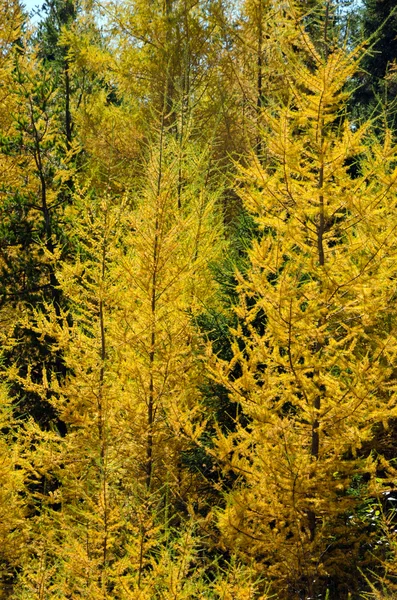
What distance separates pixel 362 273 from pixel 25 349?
719cm

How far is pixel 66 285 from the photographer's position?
7184 millimetres

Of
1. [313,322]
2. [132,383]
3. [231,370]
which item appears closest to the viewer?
[313,322]

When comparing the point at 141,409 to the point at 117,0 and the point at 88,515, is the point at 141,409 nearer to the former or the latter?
the point at 88,515

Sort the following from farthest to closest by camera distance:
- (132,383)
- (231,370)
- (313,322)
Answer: (132,383)
(231,370)
(313,322)

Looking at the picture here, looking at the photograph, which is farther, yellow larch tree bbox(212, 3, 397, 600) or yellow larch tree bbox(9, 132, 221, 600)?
yellow larch tree bbox(9, 132, 221, 600)

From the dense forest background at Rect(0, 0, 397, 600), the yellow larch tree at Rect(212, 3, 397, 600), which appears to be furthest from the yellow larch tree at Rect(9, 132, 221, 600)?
the yellow larch tree at Rect(212, 3, 397, 600)

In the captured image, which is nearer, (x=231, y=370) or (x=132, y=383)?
(x=231, y=370)

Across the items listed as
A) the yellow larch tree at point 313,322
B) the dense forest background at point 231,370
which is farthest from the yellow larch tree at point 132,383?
the yellow larch tree at point 313,322

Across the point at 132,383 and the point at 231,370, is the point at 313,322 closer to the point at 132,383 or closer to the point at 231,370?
the point at 231,370

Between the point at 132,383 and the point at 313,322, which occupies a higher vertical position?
the point at 313,322

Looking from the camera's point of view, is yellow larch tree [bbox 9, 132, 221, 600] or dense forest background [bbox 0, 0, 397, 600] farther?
yellow larch tree [bbox 9, 132, 221, 600]

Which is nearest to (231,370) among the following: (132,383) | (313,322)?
(132,383)

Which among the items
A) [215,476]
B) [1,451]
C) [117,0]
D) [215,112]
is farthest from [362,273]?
[117,0]

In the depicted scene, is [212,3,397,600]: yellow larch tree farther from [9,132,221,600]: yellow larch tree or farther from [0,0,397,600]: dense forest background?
[9,132,221,600]: yellow larch tree
